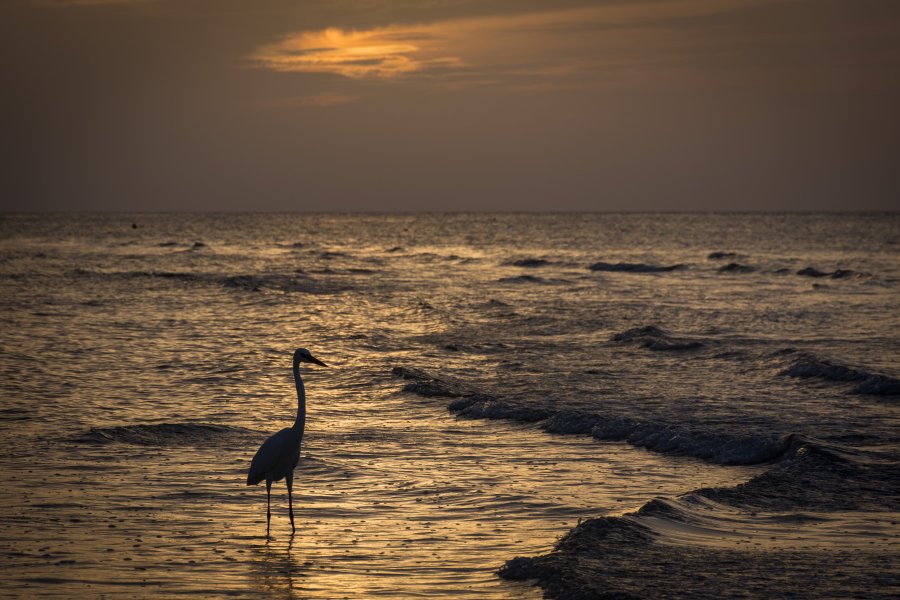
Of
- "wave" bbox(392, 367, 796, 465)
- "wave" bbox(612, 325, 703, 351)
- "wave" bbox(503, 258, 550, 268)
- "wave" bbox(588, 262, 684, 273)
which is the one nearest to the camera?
"wave" bbox(392, 367, 796, 465)

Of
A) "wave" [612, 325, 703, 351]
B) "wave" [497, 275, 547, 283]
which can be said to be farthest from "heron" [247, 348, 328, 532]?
"wave" [497, 275, 547, 283]

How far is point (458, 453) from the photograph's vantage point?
39.9ft

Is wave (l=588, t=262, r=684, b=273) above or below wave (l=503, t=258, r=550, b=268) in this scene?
above

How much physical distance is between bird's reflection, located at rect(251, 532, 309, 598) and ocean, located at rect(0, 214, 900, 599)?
3 centimetres

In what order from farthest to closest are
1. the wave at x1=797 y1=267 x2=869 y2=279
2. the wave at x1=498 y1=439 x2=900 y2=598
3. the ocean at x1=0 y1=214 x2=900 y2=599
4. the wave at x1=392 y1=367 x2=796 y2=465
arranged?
the wave at x1=797 y1=267 x2=869 y2=279
the wave at x1=392 y1=367 x2=796 y2=465
the ocean at x1=0 y1=214 x2=900 y2=599
the wave at x1=498 y1=439 x2=900 y2=598

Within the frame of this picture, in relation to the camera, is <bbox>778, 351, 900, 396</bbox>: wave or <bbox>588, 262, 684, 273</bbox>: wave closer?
<bbox>778, 351, 900, 396</bbox>: wave

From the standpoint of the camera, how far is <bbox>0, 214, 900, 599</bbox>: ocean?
7.69 m

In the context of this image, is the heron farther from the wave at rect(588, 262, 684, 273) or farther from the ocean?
the wave at rect(588, 262, 684, 273)

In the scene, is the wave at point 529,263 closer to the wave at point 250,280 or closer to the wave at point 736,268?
the wave at point 736,268

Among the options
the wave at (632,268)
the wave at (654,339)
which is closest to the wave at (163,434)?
the wave at (654,339)

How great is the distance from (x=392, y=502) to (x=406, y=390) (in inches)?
288

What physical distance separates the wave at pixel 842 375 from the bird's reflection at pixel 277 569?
11.9 m

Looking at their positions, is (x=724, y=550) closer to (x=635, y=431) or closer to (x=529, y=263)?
(x=635, y=431)

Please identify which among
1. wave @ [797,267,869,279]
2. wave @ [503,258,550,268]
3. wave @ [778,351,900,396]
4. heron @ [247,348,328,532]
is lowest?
wave @ [503,258,550,268]
